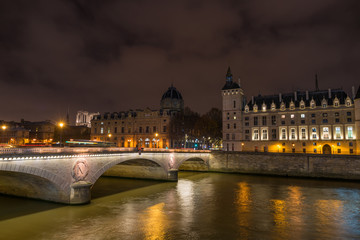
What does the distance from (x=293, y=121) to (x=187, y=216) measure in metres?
60.9

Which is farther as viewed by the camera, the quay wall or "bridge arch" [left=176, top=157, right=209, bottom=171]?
"bridge arch" [left=176, top=157, right=209, bottom=171]

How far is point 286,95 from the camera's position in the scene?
8112 cm

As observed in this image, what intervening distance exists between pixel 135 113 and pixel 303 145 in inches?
2375

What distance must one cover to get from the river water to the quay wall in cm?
1967

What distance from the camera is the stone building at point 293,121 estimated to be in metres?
67.4

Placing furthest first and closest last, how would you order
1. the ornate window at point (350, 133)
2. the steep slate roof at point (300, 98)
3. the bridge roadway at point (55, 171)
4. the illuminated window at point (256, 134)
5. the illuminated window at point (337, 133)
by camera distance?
the illuminated window at point (256, 134)
the steep slate roof at point (300, 98)
the illuminated window at point (337, 133)
the ornate window at point (350, 133)
the bridge roadway at point (55, 171)

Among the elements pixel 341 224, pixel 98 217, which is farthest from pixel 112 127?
pixel 341 224

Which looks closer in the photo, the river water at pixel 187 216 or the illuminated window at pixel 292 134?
the river water at pixel 187 216

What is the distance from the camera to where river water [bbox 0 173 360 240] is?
1964 centimetres

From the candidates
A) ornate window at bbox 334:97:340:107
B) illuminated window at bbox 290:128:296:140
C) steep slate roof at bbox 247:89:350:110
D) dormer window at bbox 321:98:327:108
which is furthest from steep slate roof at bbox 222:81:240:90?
ornate window at bbox 334:97:340:107

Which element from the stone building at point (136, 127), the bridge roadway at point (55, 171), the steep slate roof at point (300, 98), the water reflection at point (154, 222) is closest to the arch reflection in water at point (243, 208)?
the water reflection at point (154, 222)

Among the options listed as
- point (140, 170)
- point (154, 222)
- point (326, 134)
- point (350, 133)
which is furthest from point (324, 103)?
point (154, 222)

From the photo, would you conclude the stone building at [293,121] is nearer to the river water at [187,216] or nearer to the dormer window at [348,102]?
the dormer window at [348,102]

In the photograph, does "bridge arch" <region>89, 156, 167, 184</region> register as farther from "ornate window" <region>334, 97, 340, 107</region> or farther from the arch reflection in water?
"ornate window" <region>334, 97, 340, 107</region>
